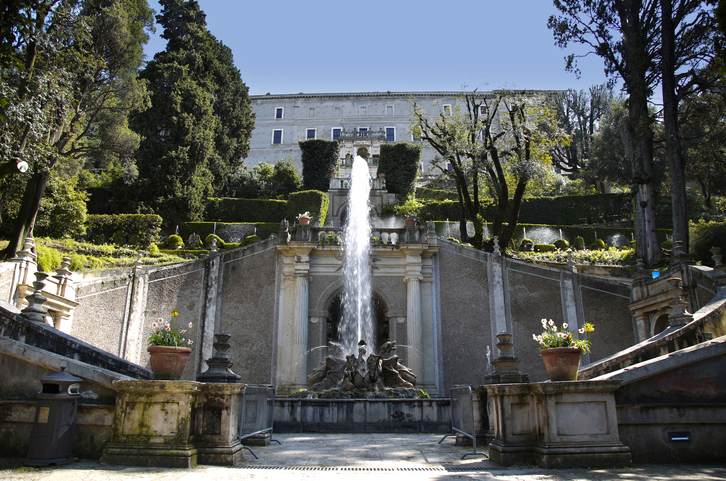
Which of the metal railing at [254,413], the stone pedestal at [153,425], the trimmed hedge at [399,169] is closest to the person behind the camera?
the stone pedestal at [153,425]

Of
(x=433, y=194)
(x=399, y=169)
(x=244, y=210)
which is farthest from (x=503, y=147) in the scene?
(x=433, y=194)

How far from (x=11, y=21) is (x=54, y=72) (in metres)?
9.39

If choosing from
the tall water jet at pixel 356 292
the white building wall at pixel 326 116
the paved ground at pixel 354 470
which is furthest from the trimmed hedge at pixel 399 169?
the paved ground at pixel 354 470

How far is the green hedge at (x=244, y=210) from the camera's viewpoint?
34.1m

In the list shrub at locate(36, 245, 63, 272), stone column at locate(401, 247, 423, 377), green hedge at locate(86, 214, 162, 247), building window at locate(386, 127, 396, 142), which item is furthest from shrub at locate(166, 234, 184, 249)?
building window at locate(386, 127, 396, 142)

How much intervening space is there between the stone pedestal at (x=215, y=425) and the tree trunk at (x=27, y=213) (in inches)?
445

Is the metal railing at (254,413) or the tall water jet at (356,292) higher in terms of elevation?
the tall water jet at (356,292)

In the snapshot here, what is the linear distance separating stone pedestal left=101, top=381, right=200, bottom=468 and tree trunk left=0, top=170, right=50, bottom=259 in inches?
435

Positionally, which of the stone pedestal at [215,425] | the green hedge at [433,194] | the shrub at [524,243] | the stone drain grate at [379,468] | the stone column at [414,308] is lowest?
the stone drain grate at [379,468]

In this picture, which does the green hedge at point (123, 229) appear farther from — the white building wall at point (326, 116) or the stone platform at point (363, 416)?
the white building wall at point (326, 116)

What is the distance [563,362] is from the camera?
6152mm

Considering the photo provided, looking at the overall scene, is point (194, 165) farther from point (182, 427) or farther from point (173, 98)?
point (182, 427)

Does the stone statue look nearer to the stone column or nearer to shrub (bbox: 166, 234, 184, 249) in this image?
the stone column

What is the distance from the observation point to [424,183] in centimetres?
4894
